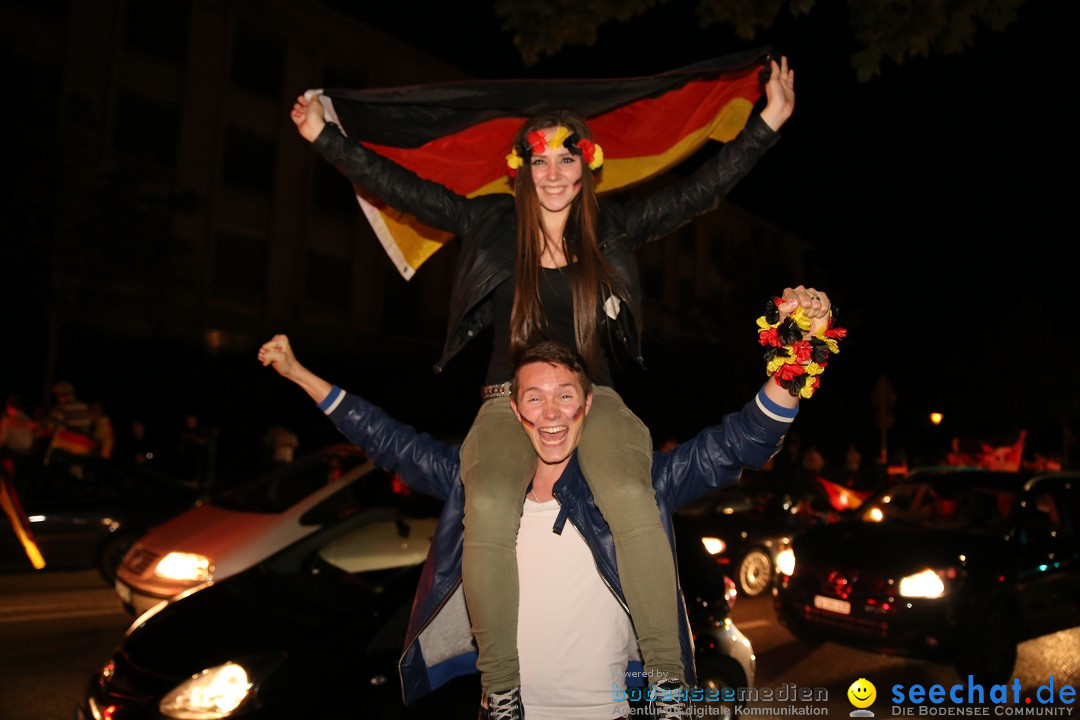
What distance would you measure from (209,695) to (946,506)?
24.0ft

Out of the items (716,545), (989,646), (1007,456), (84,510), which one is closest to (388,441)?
(989,646)

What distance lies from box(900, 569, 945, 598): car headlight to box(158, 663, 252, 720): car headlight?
223 inches

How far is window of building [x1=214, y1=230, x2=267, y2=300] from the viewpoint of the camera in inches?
1006

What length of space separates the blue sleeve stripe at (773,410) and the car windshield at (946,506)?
257 inches

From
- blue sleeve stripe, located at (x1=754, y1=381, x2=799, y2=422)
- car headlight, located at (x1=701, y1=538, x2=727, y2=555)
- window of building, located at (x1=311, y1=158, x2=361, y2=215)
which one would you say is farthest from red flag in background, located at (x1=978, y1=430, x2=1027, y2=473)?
window of building, located at (x1=311, y1=158, x2=361, y2=215)

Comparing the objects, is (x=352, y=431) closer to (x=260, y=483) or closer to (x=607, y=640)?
(x=607, y=640)

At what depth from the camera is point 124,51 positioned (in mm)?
23094

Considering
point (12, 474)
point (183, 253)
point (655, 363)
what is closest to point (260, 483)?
point (12, 474)

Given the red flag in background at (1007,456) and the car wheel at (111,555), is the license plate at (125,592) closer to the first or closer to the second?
the car wheel at (111,555)

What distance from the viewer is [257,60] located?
26.2 metres

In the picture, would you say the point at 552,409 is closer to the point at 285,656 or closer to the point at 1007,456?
the point at 285,656

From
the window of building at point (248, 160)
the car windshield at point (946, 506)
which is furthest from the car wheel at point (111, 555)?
the window of building at point (248, 160)

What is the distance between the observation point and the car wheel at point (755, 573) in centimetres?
1141

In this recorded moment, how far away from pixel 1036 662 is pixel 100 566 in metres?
10.5
